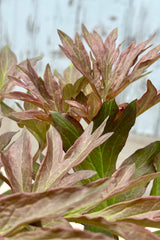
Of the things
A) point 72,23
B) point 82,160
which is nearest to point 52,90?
point 82,160

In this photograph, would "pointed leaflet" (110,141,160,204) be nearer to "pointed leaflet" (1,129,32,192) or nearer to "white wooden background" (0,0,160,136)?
"pointed leaflet" (1,129,32,192)

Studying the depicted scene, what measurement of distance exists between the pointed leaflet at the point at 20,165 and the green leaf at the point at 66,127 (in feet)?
0.16

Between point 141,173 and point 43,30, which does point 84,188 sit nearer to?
point 141,173

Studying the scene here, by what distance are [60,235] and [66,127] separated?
4.4 inches

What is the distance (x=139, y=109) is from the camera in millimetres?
226

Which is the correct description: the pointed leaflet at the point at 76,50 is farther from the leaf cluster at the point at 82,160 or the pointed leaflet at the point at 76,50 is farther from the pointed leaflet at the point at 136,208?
the pointed leaflet at the point at 136,208

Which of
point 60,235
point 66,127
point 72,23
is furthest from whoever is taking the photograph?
point 72,23

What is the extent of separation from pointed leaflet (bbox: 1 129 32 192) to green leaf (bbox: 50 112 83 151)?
49 millimetres

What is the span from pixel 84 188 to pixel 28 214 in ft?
0.07

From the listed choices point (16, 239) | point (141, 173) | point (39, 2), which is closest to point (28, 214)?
point (16, 239)

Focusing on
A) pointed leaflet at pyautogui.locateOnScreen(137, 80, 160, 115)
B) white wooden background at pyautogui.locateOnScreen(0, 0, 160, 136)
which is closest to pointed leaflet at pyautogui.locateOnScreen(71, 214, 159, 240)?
pointed leaflet at pyautogui.locateOnScreen(137, 80, 160, 115)

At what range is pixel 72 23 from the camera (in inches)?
64.1

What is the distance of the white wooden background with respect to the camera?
1.56m

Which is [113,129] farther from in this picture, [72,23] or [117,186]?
[72,23]
